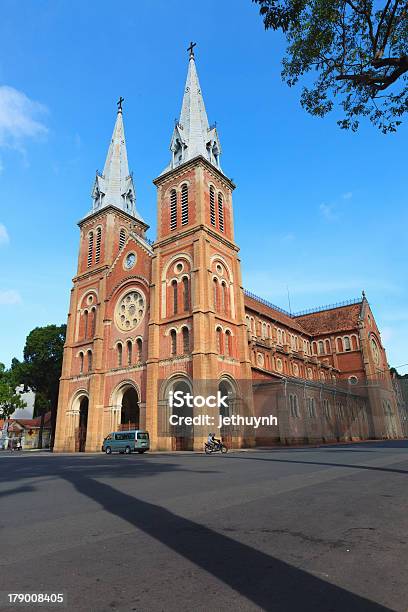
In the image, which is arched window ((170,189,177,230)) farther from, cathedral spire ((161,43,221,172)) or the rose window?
the rose window

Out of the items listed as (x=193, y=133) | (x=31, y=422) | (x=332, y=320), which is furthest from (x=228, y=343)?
(x=31, y=422)

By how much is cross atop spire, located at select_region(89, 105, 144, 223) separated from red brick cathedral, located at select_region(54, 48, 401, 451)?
0.15m

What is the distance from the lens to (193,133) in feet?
129

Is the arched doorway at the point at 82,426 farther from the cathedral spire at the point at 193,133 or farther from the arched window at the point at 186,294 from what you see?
the cathedral spire at the point at 193,133

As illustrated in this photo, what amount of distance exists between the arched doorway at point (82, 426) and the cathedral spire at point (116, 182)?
2117 centimetres

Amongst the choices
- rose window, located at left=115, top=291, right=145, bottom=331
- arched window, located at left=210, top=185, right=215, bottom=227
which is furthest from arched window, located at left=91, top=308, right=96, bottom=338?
arched window, located at left=210, top=185, right=215, bottom=227

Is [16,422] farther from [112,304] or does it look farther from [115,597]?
[115,597]

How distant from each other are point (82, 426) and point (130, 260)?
54.2 feet

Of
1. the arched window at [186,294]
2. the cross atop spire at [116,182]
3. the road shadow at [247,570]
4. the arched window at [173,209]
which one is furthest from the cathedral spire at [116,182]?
the road shadow at [247,570]

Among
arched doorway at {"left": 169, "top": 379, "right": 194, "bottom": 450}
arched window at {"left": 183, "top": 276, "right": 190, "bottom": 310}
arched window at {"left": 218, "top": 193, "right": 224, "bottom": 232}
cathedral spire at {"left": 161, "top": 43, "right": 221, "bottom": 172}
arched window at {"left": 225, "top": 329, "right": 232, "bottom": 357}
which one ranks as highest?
cathedral spire at {"left": 161, "top": 43, "right": 221, "bottom": 172}

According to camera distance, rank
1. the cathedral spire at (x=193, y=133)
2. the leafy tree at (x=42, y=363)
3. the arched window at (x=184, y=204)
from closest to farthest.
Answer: the arched window at (x=184, y=204) → the cathedral spire at (x=193, y=133) → the leafy tree at (x=42, y=363)

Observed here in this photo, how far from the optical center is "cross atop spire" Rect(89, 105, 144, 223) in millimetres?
45469

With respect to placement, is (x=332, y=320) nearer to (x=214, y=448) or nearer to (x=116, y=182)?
(x=116, y=182)

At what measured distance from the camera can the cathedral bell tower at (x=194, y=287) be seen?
2941 cm
